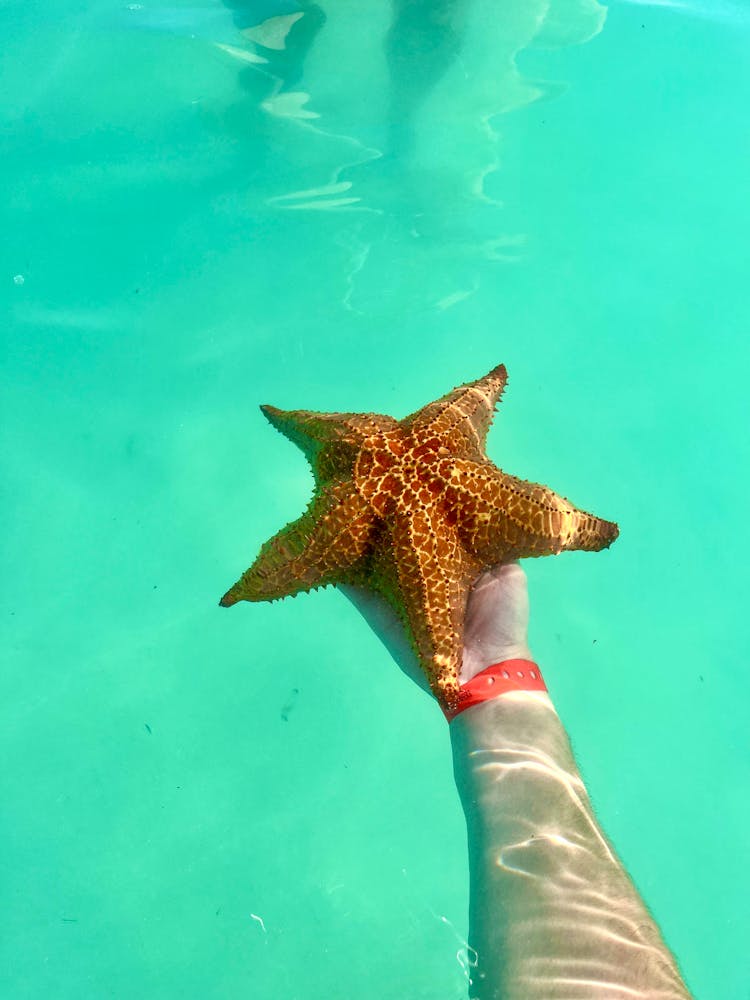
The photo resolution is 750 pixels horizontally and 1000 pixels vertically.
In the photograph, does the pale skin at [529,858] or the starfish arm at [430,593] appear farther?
the starfish arm at [430,593]

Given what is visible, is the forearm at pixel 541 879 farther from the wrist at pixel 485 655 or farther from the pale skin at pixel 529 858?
the wrist at pixel 485 655

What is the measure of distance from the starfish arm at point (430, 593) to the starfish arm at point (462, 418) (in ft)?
1.38

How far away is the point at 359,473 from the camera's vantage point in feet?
10.8

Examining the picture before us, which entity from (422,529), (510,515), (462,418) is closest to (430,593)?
(422,529)

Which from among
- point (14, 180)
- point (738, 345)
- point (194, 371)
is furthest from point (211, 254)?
point (738, 345)

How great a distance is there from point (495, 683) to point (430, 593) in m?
0.73

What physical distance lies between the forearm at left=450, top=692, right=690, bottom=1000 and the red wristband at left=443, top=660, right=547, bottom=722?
0.04m

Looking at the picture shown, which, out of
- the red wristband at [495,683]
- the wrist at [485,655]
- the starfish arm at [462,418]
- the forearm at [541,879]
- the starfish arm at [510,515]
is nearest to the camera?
the forearm at [541,879]

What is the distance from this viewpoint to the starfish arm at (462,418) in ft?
11.1

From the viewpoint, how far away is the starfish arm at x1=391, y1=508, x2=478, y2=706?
307 cm

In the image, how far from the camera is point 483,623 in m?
3.77

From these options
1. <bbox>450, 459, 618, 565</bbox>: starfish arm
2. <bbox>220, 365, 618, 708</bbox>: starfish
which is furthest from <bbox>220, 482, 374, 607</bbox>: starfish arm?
<bbox>450, 459, 618, 565</bbox>: starfish arm

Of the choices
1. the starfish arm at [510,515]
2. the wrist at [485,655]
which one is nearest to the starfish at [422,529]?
the starfish arm at [510,515]

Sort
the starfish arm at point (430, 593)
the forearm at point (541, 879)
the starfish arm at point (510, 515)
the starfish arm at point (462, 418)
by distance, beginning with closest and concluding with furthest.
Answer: the forearm at point (541, 879)
the starfish arm at point (430, 593)
the starfish arm at point (510, 515)
the starfish arm at point (462, 418)
